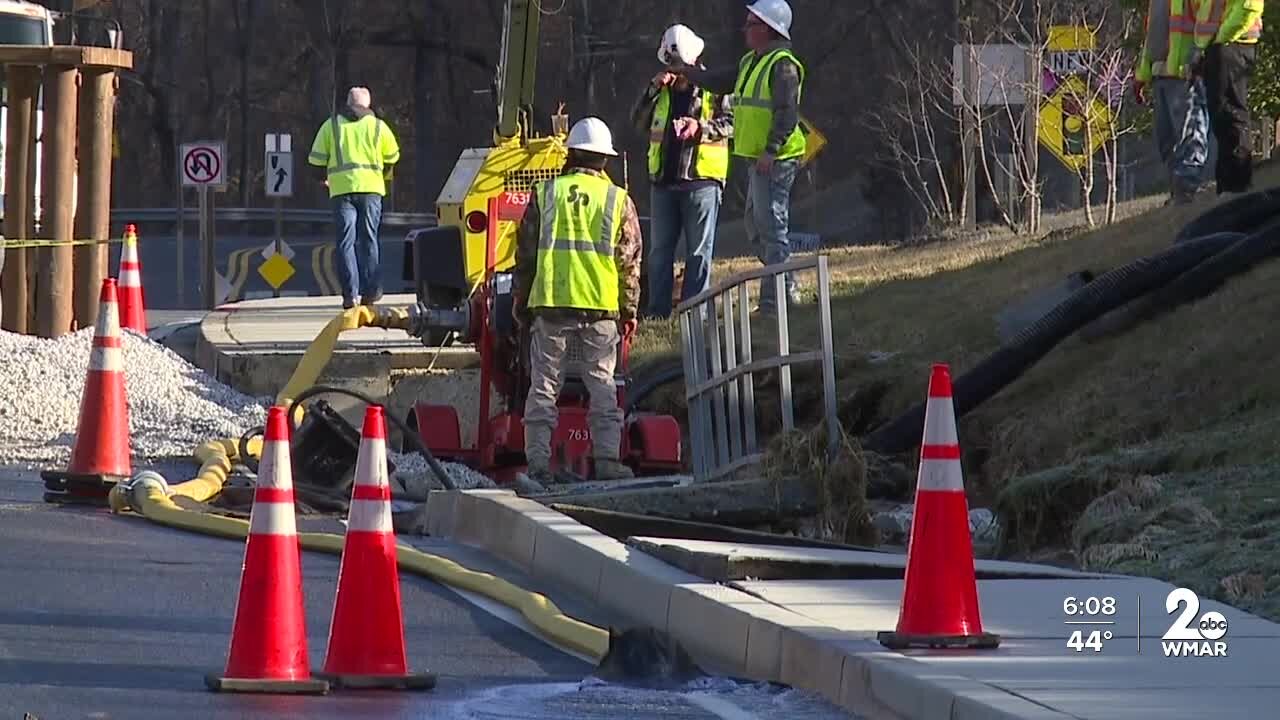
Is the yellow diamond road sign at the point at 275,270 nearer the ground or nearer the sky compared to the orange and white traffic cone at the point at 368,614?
nearer the sky

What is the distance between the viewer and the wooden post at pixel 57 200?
20.2 m

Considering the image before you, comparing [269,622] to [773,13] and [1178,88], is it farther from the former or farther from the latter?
[1178,88]

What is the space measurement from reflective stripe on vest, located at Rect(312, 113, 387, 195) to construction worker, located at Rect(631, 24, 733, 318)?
4381 mm

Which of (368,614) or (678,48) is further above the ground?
(678,48)

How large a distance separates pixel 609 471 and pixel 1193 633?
22.4 ft

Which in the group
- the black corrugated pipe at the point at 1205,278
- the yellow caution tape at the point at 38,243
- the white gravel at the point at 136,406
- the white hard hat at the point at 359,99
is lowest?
the white gravel at the point at 136,406

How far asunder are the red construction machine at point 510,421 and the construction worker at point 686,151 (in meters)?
3.25

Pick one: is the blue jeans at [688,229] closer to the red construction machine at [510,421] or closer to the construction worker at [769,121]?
the construction worker at [769,121]

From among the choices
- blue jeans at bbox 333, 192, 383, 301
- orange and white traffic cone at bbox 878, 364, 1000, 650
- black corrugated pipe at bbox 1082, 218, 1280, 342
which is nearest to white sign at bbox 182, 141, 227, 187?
blue jeans at bbox 333, 192, 383, 301

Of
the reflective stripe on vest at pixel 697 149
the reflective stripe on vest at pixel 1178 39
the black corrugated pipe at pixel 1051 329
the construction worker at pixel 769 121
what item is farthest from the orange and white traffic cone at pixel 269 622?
the reflective stripe on vest at pixel 1178 39

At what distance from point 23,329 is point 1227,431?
1143 cm

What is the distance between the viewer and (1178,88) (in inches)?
714

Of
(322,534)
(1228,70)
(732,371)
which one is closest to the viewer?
(322,534)

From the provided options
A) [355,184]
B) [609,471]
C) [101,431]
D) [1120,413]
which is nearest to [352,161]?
[355,184]
